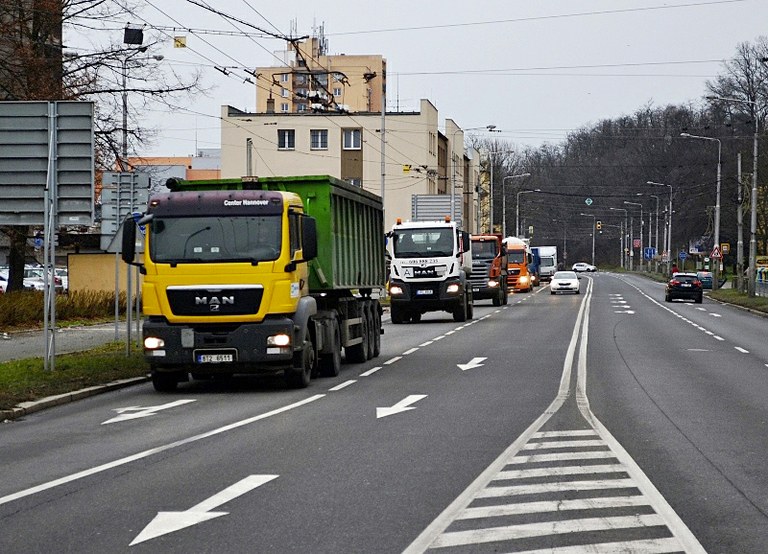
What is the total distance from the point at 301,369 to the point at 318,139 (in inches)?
2723

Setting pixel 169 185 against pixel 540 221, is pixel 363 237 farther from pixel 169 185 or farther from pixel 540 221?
pixel 540 221

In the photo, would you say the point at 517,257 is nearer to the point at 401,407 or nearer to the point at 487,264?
the point at 487,264

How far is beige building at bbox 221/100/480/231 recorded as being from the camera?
85312 mm

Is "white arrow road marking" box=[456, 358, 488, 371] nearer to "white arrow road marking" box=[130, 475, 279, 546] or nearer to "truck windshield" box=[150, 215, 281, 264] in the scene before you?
"truck windshield" box=[150, 215, 281, 264]

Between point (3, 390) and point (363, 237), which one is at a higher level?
point (363, 237)

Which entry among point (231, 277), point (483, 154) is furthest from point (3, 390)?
point (483, 154)

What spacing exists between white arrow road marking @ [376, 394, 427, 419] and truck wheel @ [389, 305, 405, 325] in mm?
22368

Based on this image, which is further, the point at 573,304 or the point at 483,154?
the point at 483,154

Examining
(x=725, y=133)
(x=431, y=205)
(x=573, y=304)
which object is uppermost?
(x=725, y=133)

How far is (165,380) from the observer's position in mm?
17641

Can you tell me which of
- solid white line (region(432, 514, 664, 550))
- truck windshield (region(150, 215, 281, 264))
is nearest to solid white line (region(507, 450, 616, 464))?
solid white line (region(432, 514, 664, 550))

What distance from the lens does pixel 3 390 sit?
16094mm

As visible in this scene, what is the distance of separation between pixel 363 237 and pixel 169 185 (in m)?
4.60

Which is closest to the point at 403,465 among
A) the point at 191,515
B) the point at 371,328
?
the point at 191,515
